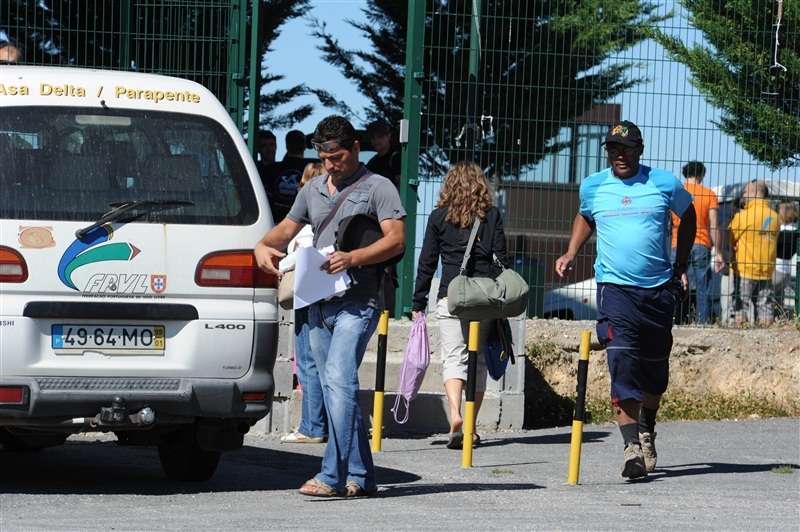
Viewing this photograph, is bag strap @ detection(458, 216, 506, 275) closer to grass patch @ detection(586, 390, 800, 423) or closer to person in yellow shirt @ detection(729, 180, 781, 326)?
grass patch @ detection(586, 390, 800, 423)

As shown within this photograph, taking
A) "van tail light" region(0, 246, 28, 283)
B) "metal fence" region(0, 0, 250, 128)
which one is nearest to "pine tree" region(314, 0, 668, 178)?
"metal fence" region(0, 0, 250, 128)

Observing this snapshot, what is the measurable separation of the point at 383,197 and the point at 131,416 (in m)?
1.64

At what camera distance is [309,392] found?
9422mm

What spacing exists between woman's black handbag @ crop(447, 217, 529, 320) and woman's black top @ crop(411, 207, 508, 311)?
11 cm

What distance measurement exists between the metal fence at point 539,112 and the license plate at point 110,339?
188 inches

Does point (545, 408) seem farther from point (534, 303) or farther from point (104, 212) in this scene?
point (104, 212)

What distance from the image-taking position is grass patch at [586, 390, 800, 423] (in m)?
11.5

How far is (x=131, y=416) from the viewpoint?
6.76 meters

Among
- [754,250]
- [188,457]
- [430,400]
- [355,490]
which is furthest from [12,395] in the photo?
[754,250]

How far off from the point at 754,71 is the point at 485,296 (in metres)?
4.12

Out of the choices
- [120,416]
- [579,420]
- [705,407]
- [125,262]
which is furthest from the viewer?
[705,407]

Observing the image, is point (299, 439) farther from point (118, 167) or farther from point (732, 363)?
point (732, 363)

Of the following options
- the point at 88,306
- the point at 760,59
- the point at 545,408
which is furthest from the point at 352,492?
the point at 760,59

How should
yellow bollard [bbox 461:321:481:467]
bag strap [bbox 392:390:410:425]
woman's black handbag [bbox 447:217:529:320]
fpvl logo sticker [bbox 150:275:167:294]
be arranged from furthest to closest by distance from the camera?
bag strap [bbox 392:390:410:425]
woman's black handbag [bbox 447:217:529:320]
yellow bollard [bbox 461:321:481:467]
fpvl logo sticker [bbox 150:275:167:294]
